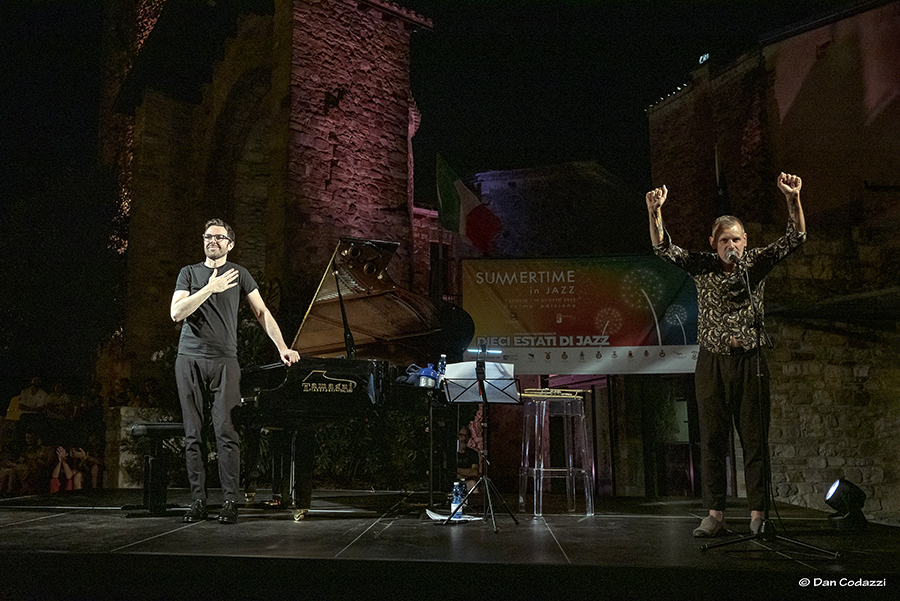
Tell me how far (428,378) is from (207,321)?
146cm

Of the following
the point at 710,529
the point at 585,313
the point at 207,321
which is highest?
the point at 585,313

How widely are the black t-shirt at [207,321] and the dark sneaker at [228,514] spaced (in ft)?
2.88

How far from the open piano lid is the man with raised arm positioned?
305 cm

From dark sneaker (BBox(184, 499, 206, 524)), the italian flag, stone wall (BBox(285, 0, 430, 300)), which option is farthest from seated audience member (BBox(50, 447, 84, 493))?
the italian flag

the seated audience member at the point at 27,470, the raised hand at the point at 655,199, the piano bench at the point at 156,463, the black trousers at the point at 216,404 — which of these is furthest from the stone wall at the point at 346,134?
the raised hand at the point at 655,199

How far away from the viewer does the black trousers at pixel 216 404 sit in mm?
4039

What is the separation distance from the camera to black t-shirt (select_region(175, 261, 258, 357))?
4.06m

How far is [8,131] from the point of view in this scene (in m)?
14.8

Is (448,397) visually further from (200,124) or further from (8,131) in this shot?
(8,131)

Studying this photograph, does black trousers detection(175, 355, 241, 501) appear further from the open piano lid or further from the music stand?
the open piano lid

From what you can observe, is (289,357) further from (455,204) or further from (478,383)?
(455,204)

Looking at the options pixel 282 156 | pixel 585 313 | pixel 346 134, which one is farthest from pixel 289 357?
pixel 346 134

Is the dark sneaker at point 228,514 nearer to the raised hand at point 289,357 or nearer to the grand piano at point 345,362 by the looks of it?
the grand piano at point 345,362

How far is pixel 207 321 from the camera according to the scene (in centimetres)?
407
